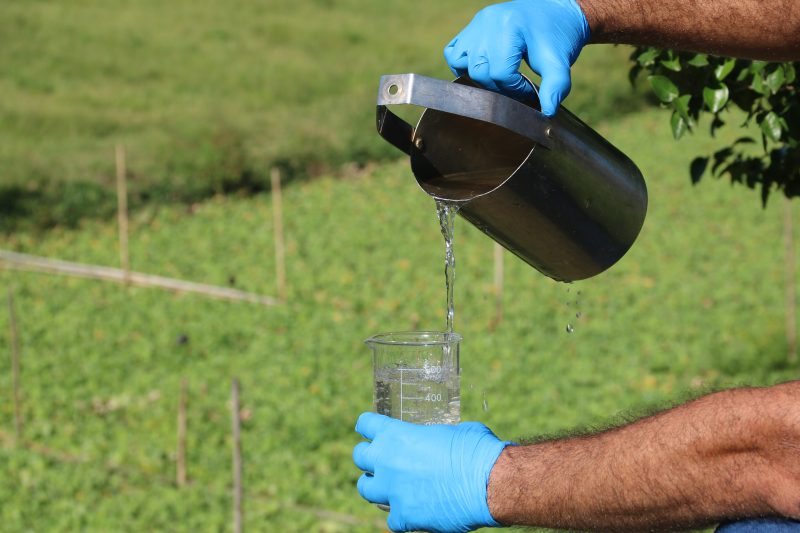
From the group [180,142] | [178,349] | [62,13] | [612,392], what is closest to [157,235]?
[180,142]

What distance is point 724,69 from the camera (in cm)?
267

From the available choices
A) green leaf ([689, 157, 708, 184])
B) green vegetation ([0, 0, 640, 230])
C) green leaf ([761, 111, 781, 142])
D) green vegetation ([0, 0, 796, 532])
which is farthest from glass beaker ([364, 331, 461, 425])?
green vegetation ([0, 0, 640, 230])

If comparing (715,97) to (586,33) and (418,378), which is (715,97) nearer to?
(586,33)

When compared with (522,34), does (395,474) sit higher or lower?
lower

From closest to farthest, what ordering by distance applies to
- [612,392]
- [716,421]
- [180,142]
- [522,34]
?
[716,421]
[522,34]
[612,392]
[180,142]

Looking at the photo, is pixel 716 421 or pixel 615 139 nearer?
pixel 716 421

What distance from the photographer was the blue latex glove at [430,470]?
192cm

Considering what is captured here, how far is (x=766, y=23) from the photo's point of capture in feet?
6.57

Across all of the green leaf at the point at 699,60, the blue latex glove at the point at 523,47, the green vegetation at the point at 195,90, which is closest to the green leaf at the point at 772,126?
the green leaf at the point at 699,60

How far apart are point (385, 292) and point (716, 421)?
24.7ft

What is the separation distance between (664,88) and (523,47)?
0.87 meters

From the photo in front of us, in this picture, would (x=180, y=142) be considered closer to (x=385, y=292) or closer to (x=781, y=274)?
(x=385, y=292)

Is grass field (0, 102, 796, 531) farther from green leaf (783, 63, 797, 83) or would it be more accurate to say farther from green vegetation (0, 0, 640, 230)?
green leaf (783, 63, 797, 83)

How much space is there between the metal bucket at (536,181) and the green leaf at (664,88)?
488 millimetres
